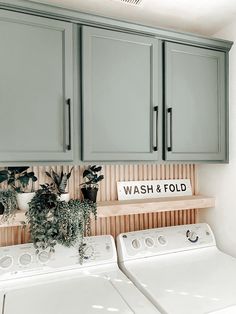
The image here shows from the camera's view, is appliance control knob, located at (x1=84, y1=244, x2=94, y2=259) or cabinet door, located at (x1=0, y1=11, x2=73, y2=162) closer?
cabinet door, located at (x1=0, y1=11, x2=73, y2=162)

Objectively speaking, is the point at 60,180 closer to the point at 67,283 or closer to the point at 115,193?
the point at 115,193

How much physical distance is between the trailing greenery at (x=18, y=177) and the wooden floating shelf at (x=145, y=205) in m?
0.16

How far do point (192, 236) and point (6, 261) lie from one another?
125 cm

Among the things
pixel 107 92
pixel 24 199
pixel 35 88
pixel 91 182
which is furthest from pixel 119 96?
pixel 24 199

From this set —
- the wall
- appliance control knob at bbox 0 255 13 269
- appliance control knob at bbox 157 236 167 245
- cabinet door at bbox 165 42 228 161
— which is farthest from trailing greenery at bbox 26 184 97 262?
the wall

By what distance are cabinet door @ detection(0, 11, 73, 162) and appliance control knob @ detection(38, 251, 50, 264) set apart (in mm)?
563

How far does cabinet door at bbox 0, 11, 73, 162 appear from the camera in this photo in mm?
1318

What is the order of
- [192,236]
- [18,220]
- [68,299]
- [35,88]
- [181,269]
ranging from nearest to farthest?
[68,299]
[35,88]
[18,220]
[181,269]
[192,236]

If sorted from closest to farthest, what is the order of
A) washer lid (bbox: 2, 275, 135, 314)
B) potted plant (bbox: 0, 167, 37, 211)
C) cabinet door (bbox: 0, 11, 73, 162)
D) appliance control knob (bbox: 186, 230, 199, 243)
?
washer lid (bbox: 2, 275, 135, 314), cabinet door (bbox: 0, 11, 73, 162), potted plant (bbox: 0, 167, 37, 211), appliance control knob (bbox: 186, 230, 199, 243)

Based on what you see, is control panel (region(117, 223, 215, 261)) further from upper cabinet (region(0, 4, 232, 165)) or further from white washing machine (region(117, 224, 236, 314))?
upper cabinet (region(0, 4, 232, 165))

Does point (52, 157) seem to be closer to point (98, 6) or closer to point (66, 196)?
point (66, 196)

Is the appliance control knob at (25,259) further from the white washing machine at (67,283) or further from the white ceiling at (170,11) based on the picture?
the white ceiling at (170,11)

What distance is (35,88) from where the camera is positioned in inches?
54.0

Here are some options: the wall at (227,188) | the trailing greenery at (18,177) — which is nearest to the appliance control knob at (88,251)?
the trailing greenery at (18,177)
